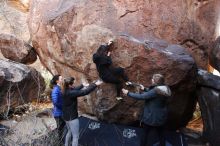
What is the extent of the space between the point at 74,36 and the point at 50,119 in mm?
2413

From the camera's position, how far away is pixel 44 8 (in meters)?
9.50

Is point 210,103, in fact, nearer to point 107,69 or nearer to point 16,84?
point 107,69

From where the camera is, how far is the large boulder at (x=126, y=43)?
7739 millimetres

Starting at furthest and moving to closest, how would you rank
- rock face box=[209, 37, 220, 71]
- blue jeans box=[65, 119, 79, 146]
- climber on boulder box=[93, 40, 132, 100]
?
1. rock face box=[209, 37, 220, 71]
2. climber on boulder box=[93, 40, 132, 100]
3. blue jeans box=[65, 119, 79, 146]

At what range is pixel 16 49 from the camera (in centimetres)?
1046

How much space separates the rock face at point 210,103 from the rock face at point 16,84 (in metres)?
3.91

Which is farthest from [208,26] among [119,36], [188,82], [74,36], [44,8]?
[44,8]

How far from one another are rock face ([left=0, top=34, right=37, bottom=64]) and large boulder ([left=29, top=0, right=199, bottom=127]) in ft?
4.08

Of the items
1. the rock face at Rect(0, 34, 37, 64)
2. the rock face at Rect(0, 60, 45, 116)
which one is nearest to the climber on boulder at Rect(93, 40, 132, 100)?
the rock face at Rect(0, 60, 45, 116)

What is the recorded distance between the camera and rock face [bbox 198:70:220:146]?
26.3 feet

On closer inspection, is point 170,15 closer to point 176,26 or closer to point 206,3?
point 176,26

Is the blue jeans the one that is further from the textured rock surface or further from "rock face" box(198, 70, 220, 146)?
the textured rock surface

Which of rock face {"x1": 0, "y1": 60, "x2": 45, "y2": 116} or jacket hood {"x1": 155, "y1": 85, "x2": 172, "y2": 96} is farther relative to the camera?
rock face {"x1": 0, "y1": 60, "x2": 45, "y2": 116}

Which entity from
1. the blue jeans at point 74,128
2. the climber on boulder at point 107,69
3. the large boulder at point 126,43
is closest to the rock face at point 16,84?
the large boulder at point 126,43
